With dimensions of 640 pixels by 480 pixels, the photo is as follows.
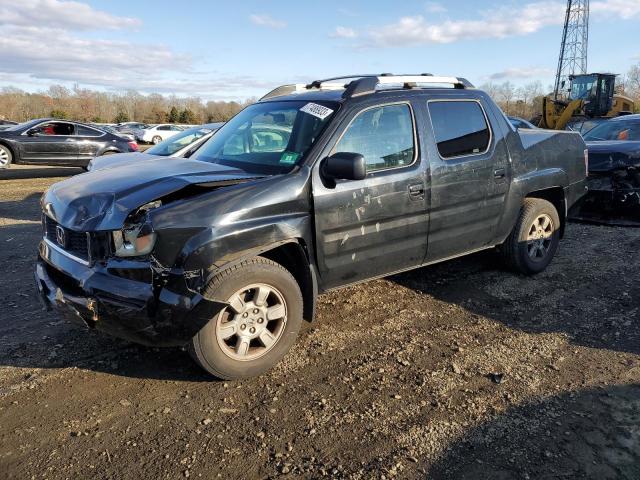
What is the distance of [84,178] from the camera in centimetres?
384

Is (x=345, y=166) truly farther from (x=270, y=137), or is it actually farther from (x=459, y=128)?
(x=459, y=128)

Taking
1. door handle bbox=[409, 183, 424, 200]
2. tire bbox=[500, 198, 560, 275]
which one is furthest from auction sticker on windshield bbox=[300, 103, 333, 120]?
tire bbox=[500, 198, 560, 275]

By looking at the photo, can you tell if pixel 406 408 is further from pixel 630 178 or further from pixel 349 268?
pixel 630 178

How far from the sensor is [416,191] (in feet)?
13.8

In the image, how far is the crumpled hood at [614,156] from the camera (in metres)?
7.44

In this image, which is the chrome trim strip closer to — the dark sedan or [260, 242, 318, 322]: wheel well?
[260, 242, 318, 322]: wheel well

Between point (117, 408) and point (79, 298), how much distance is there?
716 mm

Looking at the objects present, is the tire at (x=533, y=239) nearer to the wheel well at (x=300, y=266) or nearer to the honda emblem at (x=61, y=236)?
the wheel well at (x=300, y=266)

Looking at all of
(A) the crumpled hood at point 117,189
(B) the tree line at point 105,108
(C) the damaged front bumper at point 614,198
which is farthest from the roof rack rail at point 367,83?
(B) the tree line at point 105,108

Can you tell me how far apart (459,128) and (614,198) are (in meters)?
4.31

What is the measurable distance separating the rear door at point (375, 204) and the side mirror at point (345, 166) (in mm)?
115

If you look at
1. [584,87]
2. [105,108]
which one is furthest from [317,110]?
[105,108]

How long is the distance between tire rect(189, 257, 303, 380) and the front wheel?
1326 cm

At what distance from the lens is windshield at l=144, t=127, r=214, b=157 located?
26.8 ft
